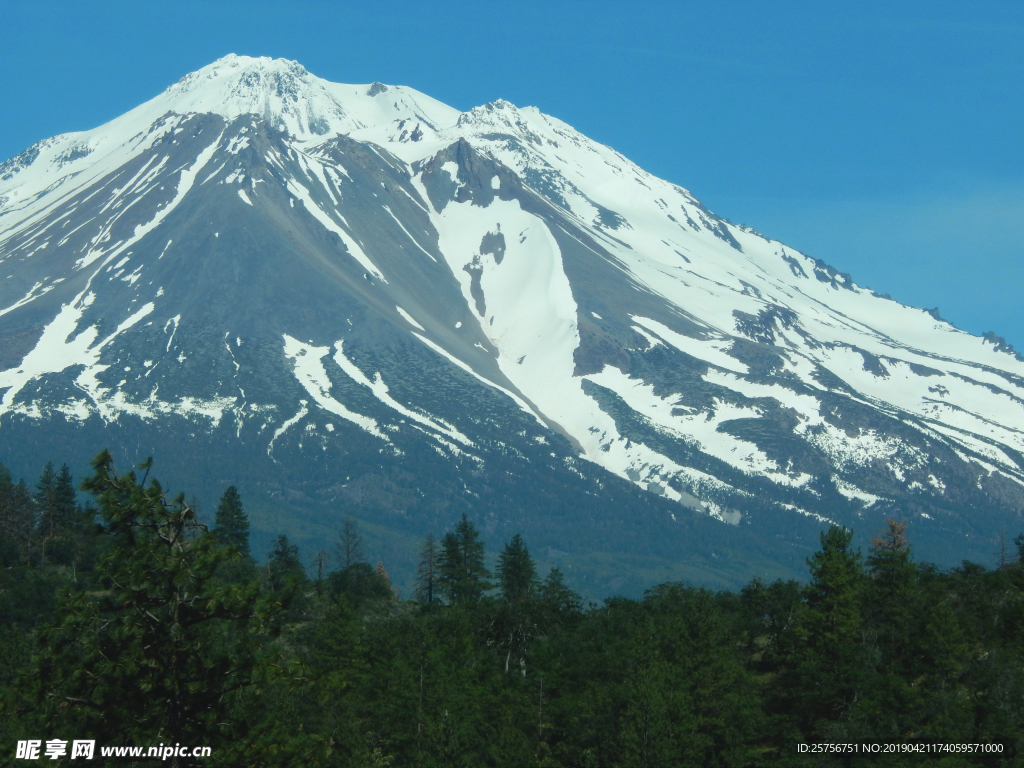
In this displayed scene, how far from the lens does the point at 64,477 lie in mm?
116688

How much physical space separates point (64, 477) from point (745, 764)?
87.1m

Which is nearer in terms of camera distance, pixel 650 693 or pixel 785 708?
pixel 650 693

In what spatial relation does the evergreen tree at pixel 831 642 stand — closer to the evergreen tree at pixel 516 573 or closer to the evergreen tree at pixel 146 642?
the evergreen tree at pixel 516 573

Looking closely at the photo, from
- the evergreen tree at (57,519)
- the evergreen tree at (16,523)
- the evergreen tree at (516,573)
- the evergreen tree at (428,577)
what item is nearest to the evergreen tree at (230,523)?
the evergreen tree at (57,519)

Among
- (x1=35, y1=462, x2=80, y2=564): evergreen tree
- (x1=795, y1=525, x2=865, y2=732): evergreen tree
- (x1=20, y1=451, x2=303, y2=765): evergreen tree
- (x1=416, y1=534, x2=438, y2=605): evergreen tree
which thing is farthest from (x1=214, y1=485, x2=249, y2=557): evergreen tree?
(x1=20, y1=451, x2=303, y2=765): evergreen tree

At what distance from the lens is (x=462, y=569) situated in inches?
3752

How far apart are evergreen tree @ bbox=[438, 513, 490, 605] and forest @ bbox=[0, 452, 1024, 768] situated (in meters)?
12.2

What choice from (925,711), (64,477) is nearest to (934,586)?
(925,711)

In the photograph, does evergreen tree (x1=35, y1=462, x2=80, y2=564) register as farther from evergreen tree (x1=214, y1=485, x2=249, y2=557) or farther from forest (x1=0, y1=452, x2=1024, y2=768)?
forest (x1=0, y1=452, x2=1024, y2=768)

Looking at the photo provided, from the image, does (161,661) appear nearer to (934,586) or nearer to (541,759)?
(541,759)

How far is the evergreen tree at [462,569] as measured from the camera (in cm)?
9194

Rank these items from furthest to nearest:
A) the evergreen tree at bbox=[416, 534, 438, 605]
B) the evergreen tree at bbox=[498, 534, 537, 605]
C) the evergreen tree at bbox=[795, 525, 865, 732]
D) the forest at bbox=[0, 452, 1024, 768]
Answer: the evergreen tree at bbox=[416, 534, 438, 605], the evergreen tree at bbox=[498, 534, 537, 605], the evergreen tree at bbox=[795, 525, 865, 732], the forest at bbox=[0, 452, 1024, 768]

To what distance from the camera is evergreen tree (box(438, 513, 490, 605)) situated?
9194cm

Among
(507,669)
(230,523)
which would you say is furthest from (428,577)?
(507,669)
